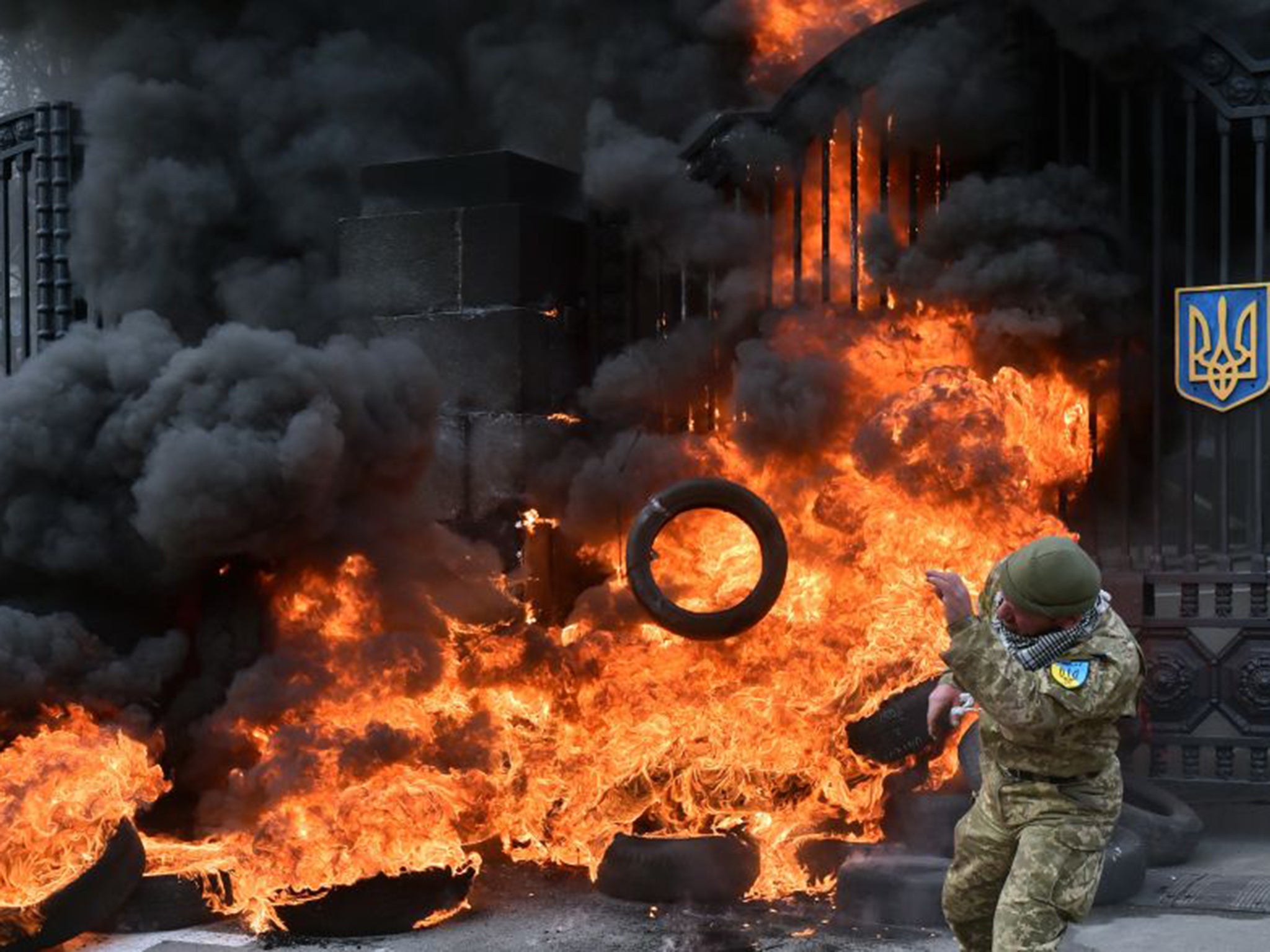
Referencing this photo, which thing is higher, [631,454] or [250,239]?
[250,239]

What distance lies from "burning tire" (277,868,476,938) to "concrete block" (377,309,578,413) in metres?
3.42

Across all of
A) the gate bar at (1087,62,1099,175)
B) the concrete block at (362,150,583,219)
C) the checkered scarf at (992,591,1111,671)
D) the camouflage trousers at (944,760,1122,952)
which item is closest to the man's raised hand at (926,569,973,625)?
the checkered scarf at (992,591,1111,671)

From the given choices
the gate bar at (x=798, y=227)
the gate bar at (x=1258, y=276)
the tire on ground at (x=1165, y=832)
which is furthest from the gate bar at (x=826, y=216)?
the tire on ground at (x=1165, y=832)

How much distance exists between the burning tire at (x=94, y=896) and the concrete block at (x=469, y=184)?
4.46m

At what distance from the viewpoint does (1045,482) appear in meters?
9.13

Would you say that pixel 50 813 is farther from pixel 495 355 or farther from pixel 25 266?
pixel 25 266

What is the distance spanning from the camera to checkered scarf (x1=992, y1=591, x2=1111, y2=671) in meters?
4.88

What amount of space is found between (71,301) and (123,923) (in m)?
5.38

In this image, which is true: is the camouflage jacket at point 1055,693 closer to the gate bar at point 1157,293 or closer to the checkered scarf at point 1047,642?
the checkered scarf at point 1047,642

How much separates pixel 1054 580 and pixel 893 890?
2889mm

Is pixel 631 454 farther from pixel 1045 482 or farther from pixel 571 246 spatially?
pixel 1045 482

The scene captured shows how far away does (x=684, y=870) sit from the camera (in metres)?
7.73

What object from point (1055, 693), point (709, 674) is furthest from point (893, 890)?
point (1055, 693)

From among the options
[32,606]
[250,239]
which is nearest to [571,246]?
[250,239]
